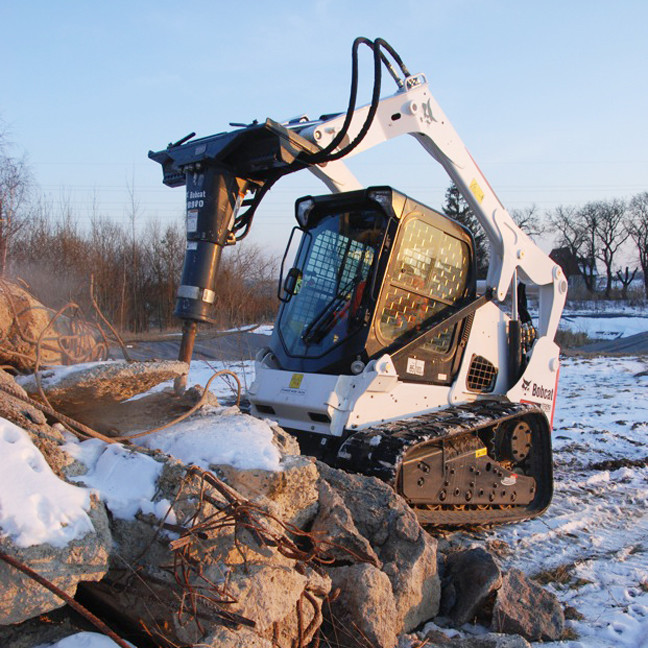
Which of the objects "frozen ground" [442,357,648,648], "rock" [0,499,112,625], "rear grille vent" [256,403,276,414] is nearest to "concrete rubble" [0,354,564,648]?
"rock" [0,499,112,625]

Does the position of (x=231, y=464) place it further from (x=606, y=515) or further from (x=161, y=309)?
(x=161, y=309)

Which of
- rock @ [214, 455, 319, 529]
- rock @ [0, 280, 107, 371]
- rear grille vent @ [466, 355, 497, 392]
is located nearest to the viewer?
rock @ [214, 455, 319, 529]

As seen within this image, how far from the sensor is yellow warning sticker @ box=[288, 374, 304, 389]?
5.03 meters

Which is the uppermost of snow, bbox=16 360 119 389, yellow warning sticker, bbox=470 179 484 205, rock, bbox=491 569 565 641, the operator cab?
yellow warning sticker, bbox=470 179 484 205

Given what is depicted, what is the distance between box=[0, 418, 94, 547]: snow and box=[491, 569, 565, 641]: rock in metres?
2.20

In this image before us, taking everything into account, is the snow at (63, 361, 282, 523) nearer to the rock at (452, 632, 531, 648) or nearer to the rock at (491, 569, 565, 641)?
the rock at (452, 632, 531, 648)

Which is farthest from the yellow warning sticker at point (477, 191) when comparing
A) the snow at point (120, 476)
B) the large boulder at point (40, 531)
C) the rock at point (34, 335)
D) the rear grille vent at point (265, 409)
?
the large boulder at point (40, 531)

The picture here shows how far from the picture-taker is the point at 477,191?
19.9 ft

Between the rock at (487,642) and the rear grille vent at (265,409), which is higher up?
the rear grille vent at (265,409)

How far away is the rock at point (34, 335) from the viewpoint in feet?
11.5

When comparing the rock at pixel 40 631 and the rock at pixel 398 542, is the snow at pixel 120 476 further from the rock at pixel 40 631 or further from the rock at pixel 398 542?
the rock at pixel 398 542

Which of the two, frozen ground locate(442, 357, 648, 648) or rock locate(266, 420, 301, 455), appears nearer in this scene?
rock locate(266, 420, 301, 455)

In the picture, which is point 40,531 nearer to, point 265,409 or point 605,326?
point 265,409

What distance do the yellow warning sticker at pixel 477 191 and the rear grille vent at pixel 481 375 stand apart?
4.71ft
